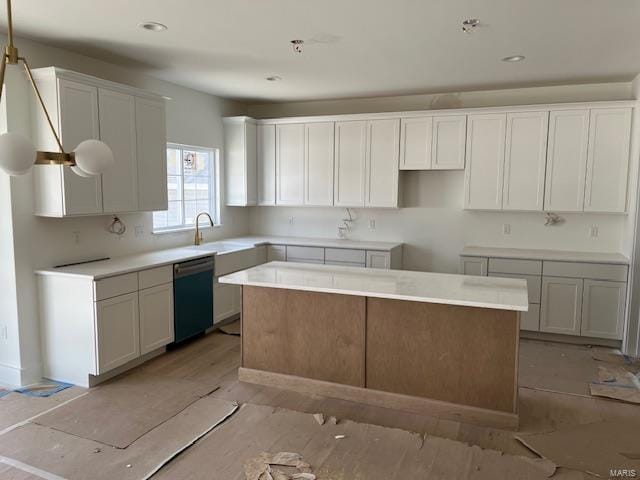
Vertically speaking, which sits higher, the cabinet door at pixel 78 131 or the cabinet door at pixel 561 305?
the cabinet door at pixel 78 131

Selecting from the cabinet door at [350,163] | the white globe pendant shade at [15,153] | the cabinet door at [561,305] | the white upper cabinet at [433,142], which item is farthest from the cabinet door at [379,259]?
the white globe pendant shade at [15,153]

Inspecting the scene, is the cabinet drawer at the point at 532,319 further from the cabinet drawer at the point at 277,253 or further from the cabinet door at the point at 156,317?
the cabinet door at the point at 156,317

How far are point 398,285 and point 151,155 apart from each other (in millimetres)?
2571

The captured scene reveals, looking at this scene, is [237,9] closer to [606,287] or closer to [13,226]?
[13,226]

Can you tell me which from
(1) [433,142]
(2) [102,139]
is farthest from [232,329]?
(1) [433,142]

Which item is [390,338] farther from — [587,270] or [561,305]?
[587,270]

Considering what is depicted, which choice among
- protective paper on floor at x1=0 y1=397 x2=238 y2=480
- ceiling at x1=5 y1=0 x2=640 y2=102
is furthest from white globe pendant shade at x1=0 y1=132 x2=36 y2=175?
protective paper on floor at x1=0 y1=397 x2=238 y2=480

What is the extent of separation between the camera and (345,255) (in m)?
5.48

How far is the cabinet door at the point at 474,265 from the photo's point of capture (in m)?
4.94

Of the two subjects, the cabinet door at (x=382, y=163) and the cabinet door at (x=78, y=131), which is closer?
the cabinet door at (x=78, y=131)

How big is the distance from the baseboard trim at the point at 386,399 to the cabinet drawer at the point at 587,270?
2109 mm

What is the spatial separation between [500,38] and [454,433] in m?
2.78

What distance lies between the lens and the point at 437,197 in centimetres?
561

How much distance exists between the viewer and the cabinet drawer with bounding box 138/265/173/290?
3919 millimetres
